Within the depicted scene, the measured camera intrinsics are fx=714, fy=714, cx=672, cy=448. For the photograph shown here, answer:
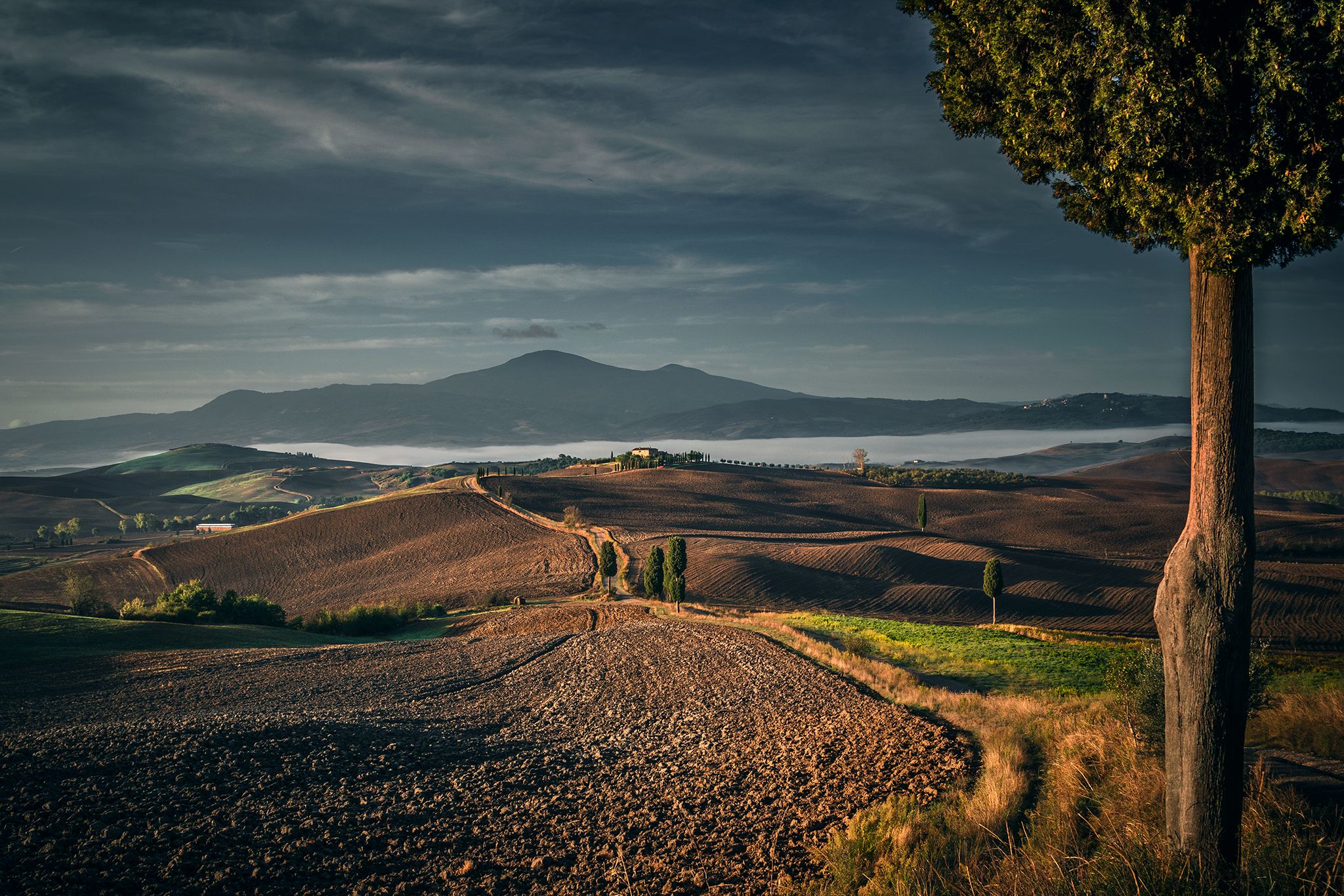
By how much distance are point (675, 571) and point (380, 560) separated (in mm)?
43455

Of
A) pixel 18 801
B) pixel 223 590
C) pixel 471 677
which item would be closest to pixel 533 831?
pixel 18 801

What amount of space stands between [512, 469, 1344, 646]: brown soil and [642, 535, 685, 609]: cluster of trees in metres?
6.44

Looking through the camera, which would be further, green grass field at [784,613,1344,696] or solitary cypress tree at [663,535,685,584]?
solitary cypress tree at [663,535,685,584]

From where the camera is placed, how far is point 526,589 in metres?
57.2

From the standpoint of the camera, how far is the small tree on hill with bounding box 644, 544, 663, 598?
5106 centimetres

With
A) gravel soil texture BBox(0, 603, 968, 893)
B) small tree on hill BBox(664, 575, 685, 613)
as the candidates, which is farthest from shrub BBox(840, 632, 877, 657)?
small tree on hill BBox(664, 575, 685, 613)

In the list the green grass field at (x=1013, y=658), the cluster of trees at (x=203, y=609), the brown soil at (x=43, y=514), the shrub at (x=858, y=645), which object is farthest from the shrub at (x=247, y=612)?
the brown soil at (x=43, y=514)

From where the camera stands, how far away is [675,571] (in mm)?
48500

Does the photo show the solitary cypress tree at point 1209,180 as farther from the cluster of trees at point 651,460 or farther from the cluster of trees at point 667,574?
the cluster of trees at point 651,460

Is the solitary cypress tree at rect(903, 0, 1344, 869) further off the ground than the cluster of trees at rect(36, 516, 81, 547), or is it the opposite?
the solitary cypress tree at rect(903, 0, 1344, 869)

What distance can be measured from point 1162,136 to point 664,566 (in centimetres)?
4718

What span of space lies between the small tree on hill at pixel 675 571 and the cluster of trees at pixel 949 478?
96622 mm

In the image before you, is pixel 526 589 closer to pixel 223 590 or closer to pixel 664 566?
pixel 664 566

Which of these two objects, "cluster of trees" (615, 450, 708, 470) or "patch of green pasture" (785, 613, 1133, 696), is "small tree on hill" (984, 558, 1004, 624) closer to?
"patch of green pasture" (785, 613, 1133, 696)
